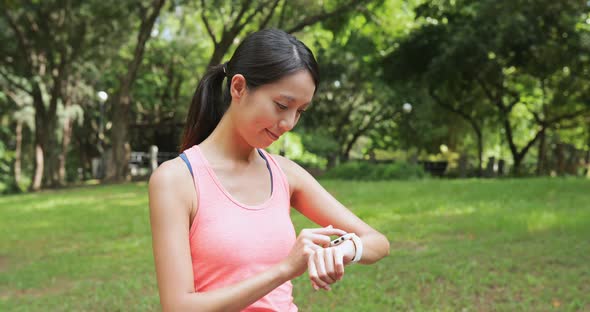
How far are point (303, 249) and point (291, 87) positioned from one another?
54cm

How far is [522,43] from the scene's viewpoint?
22172mm

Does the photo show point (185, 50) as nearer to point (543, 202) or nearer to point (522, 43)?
point (522, 43)

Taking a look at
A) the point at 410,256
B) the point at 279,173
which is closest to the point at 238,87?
the point at 279,173

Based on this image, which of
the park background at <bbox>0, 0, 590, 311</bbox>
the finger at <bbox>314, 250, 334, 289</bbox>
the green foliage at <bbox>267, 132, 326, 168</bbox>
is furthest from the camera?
the green foliage at <bbox>267, 132, 326, 168</bbox>

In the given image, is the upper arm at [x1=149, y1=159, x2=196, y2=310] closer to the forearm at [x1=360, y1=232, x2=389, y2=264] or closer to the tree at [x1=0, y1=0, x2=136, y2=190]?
the forearm at [x1=360, y1=232, x2=389, y2=264]

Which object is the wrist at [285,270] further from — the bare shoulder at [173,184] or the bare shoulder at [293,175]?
the bare shoulder at [293,175]

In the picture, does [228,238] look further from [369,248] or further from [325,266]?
[369,248]

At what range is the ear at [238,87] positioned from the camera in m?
2.01

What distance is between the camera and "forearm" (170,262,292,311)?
1766mm

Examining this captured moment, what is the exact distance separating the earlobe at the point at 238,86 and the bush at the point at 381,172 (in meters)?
17.1

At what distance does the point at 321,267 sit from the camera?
1.68 meters

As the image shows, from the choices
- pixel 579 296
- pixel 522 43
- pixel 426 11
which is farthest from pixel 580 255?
pixel 522 43

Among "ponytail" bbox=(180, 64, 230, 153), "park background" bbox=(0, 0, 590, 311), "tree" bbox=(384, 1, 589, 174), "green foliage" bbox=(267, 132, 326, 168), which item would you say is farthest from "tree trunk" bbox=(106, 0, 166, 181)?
"ponytail" bbox=(180, 64, 230, 153)

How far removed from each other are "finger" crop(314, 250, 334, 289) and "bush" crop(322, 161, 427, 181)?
17335 millimetres
